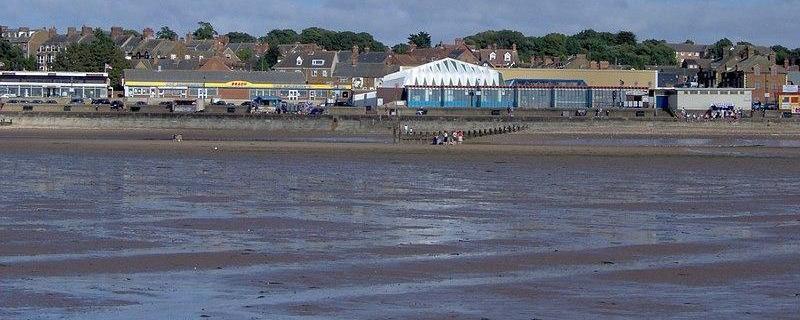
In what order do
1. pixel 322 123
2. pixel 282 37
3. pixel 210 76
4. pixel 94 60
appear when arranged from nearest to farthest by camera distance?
pixel 322 123 < pixel 210 76 < pixel 94 60 < pixel 282 37

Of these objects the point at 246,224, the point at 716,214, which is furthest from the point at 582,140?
the point at 246,224

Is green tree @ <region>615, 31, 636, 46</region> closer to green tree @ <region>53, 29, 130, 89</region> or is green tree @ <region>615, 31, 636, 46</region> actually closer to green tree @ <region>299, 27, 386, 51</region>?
green tree @ <region>299, 27, 386, 51</region>

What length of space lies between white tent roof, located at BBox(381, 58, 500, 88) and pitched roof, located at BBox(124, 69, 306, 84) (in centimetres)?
1085

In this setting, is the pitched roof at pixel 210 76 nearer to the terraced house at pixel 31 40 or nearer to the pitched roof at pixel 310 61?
the pitched roof at pixel 310 61

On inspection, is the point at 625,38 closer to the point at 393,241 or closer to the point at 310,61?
the point at 310,61

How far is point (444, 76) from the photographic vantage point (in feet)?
310

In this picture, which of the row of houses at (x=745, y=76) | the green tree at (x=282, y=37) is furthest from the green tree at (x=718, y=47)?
the green tree at (x=282, y=37)

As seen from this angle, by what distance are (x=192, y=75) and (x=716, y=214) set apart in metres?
84.3

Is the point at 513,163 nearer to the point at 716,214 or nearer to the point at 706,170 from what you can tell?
the point at 706,170

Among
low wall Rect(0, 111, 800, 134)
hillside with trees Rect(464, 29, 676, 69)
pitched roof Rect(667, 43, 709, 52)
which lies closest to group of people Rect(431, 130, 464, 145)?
low wall Rect(0, 111, 800, 134)

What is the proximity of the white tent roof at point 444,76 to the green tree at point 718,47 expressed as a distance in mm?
77190

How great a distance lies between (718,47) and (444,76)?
313 ft

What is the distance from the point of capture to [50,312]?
524 inches

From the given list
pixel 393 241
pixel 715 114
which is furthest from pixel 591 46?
pixel 393 241
